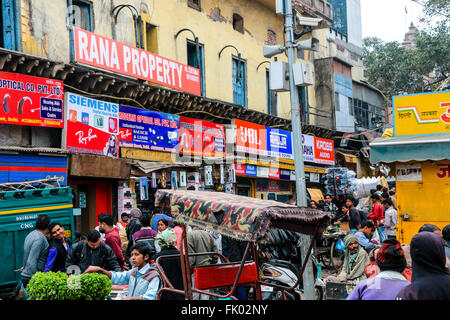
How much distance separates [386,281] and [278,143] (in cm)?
1864

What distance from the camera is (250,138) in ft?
67.1

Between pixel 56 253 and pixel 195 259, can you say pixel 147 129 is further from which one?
pixel 195 259

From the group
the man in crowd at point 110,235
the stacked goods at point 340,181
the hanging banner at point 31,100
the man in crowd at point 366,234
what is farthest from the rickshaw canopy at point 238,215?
the stacked goods at point 340,181

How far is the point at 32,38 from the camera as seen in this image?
42.7ft

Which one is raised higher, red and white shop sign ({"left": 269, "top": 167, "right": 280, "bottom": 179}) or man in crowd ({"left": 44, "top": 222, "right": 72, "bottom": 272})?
red and white shop sign ({"left": 269, "top": 167, "right": 280, "bottom": 179})

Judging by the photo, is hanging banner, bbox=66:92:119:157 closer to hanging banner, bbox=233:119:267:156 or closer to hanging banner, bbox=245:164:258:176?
hanging banner, bbox=233:119:267:156

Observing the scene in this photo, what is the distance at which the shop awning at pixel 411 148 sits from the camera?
967 centimetres

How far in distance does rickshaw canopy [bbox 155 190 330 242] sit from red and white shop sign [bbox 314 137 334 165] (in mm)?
19598

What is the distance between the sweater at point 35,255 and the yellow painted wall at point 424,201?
20.2ft

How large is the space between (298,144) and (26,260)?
455 cm

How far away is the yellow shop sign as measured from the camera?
10281 mm

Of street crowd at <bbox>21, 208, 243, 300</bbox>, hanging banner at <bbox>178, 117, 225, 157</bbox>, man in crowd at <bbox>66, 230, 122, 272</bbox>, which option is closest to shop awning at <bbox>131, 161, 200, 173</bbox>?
hanging banner at <bbox>178, 117, 225, 157</bbox>

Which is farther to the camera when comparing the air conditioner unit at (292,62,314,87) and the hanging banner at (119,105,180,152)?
the hanging banner at (119,105,180,152)

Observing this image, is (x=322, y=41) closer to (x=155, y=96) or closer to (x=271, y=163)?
(x=271, y=163)
